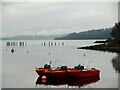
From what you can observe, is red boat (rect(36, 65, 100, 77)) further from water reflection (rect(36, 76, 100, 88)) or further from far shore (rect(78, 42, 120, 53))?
far shore (rect(78, 42, 120, 53))

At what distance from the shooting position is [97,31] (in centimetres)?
519

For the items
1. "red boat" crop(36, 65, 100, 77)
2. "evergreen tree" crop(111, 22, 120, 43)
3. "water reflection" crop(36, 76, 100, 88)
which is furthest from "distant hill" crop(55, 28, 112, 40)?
"water reflection" crop(36, 76, 100, 88)

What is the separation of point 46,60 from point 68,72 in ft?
1.49

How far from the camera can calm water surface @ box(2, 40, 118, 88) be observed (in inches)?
204

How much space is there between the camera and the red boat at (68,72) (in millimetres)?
5141

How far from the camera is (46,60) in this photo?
529 centimetres

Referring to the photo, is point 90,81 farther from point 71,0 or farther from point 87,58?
point 71,0


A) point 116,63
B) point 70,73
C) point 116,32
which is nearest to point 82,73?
point 70,73

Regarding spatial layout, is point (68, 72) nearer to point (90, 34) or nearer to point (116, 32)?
point (90, 34)

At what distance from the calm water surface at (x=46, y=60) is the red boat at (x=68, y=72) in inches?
3.6

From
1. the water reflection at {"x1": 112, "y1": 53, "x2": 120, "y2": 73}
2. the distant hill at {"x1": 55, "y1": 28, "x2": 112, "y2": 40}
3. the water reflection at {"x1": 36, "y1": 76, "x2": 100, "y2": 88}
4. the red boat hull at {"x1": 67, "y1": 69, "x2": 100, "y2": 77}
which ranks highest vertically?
the distant hill at {"x1": 55, "y1": 28, "x2": 112, "y2": 40}

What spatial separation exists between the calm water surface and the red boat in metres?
0.09

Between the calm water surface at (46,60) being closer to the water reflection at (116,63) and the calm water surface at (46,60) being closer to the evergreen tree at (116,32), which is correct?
the water reflection at (116,63)

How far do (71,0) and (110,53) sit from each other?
1133 millimetres
